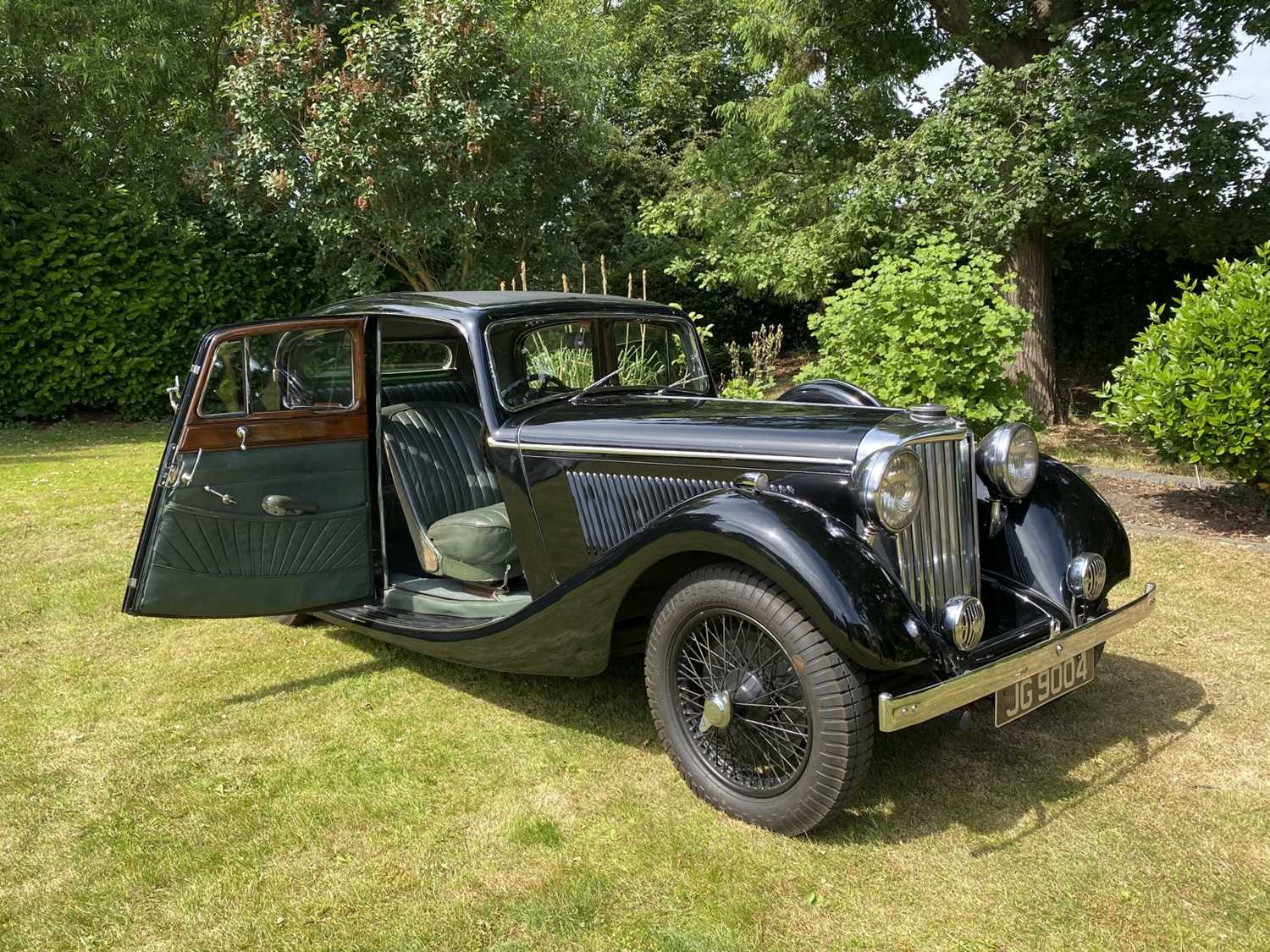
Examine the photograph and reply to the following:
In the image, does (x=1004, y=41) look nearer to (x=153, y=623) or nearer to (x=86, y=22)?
(x=153, y=623)

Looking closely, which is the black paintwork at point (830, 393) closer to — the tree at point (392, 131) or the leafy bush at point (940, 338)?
the leafy bush at point (940, 338)

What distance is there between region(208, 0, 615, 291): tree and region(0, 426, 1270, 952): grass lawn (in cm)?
780

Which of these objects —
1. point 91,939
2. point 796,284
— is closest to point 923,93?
point 796,284

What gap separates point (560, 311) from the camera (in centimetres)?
417

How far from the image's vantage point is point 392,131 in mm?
10945

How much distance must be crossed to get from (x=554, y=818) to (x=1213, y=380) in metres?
5.19

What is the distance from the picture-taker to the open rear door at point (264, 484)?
387cm

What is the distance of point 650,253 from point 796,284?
7241 millimetres

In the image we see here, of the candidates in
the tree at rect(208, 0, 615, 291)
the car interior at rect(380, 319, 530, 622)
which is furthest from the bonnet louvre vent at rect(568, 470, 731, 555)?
the tree at rect(208, 0, 615, 291)

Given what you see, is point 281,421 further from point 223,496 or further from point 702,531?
point 702,531

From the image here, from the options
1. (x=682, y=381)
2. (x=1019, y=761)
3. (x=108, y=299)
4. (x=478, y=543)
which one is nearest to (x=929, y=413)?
(x=1019, y=761)

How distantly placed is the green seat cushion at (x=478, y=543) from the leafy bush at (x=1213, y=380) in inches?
180

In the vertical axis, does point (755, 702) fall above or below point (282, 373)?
below

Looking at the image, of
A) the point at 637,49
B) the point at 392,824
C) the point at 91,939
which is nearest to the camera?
the point at 91,939
